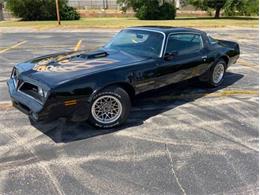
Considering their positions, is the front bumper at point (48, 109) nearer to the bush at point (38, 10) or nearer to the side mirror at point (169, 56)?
the side mirror at point (169, 56)

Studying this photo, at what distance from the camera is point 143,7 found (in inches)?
1539

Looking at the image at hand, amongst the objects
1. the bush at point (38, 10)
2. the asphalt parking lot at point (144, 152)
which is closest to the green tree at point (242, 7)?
the bush at point (38, 10)

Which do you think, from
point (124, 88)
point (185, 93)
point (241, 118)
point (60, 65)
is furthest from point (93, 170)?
point (185, 93)

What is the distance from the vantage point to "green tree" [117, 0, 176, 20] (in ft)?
128

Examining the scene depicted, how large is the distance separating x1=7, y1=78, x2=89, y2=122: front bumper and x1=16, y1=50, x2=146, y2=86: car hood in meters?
0.29

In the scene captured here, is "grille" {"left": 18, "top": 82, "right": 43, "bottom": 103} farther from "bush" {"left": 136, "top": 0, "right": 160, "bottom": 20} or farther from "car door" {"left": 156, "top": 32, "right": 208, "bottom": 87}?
"bush" {"left": 136, "top": 0, "right": 160, "bottom": 20}

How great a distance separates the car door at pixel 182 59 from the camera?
207 inches

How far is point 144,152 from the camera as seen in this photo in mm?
3963

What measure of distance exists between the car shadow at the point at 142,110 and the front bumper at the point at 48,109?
358mm

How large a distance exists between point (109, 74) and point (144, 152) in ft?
4.07

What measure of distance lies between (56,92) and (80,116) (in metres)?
0.51

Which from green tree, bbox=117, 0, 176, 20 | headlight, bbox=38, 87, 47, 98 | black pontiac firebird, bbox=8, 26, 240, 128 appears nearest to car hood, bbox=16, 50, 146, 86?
black pontiac firebird, bbox=8, 26, 240, 128

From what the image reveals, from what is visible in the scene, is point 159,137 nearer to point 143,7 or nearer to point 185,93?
point 185,93

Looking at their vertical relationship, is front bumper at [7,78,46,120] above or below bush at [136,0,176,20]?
below
